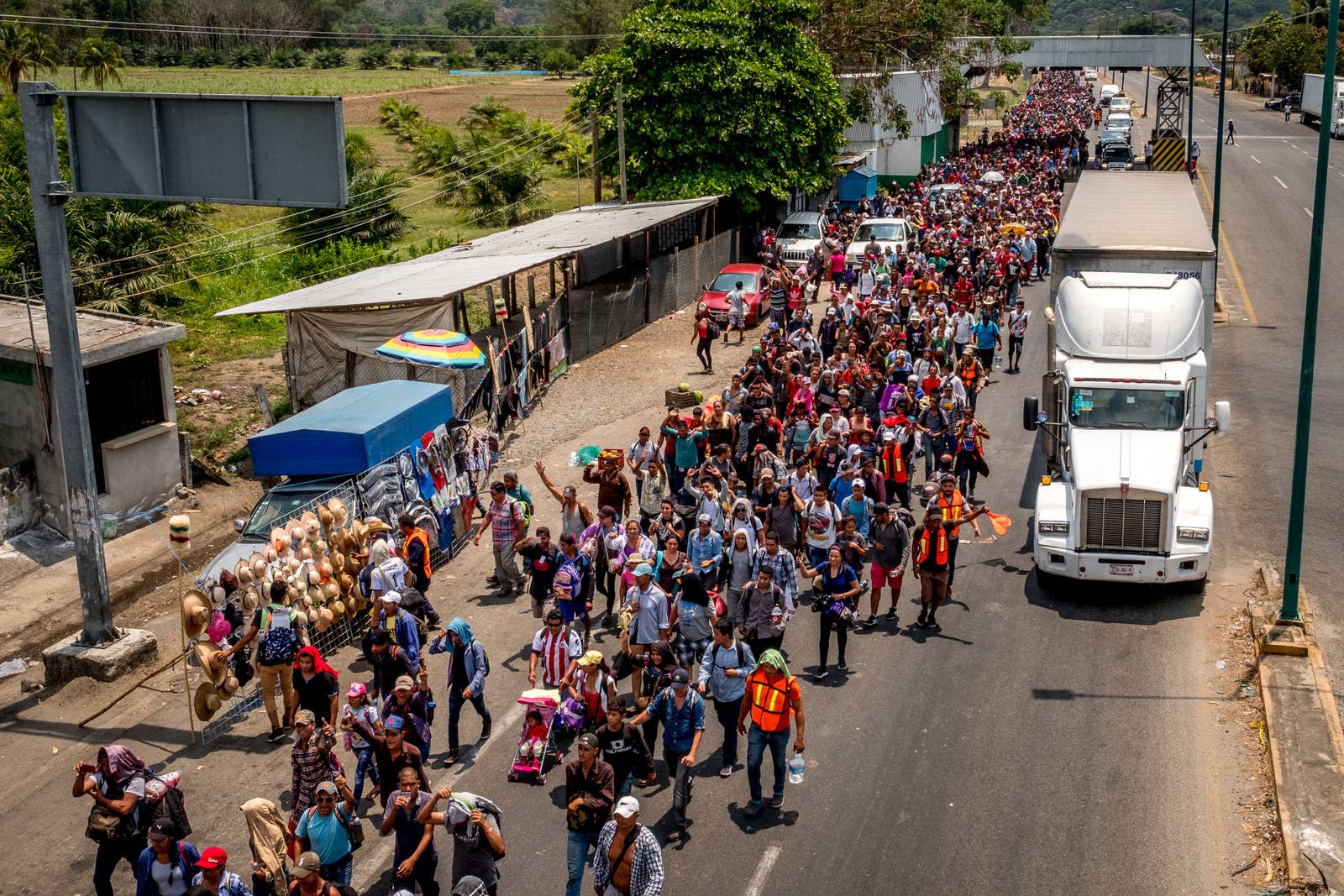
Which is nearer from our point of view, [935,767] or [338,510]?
[935,767]

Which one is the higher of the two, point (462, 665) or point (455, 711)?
point (462, 665)

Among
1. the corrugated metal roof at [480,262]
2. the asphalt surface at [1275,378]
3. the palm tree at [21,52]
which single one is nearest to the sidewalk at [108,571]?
the corrugated metal roof at [480,262]

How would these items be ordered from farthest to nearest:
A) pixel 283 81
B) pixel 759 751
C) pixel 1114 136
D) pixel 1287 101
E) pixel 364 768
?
1. pixel 1287 101
2. pixel 283 81
3. pixel 1114 136
4. pixel 364 768
5. pixel 759 751

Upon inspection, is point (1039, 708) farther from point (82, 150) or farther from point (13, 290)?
point (13, 290)

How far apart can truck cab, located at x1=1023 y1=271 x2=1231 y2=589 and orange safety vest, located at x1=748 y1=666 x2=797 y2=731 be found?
586cm

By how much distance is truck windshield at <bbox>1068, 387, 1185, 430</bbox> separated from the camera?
15.7 meters

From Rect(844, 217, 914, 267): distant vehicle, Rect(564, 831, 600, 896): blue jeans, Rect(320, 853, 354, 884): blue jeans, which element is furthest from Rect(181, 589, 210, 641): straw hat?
Rect(844, 217, 914, 267): distant vehicle

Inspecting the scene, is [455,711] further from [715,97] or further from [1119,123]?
[1119,123]

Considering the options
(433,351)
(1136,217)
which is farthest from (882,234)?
(433,351)

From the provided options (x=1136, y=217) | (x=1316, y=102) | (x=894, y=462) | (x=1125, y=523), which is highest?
(x=1316, y=102)

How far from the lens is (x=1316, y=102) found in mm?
76375

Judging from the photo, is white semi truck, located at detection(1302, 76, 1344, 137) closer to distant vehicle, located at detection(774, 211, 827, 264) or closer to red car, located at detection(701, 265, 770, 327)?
distant vehicle, located at detection(774, 211, 827, 264)

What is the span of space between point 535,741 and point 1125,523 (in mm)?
→ 7258

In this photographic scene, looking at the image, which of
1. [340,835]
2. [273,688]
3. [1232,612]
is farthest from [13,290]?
[1232,612]
